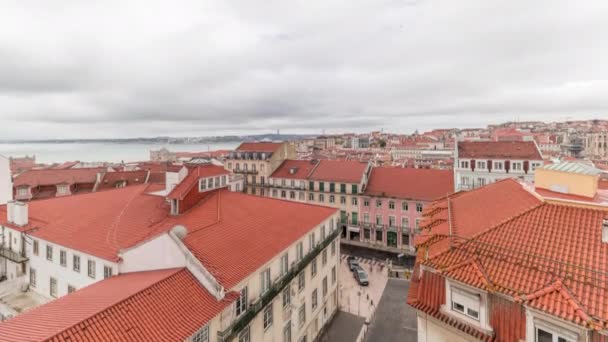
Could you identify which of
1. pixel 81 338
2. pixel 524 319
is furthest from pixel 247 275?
pixel 524 319

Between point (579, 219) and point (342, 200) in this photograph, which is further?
point (342, 200)

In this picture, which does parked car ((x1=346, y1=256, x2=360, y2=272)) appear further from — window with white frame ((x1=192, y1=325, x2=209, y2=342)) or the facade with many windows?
window with white frame ((x1=192, y1=325, x2=209, y2=342))

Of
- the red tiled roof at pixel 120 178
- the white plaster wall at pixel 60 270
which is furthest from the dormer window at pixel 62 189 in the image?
the white plaster wall at pixel 60 270

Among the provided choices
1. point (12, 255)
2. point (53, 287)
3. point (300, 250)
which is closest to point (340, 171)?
point (300, 250)

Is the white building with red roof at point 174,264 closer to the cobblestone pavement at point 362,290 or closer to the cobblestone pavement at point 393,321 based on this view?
the cobblestone pavement at point 362,290

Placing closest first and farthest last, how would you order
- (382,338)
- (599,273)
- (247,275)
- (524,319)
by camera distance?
(599,273)
(524,319)
(247,275)
(382,338)

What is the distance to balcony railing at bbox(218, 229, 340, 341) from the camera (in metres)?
14.3

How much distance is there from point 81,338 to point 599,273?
16108 millimetres

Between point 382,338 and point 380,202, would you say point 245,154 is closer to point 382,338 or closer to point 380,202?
point 380,202

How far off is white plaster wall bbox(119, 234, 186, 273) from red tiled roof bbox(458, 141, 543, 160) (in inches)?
1827

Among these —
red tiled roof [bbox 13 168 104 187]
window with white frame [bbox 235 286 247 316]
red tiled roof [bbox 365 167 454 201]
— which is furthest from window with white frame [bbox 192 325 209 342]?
red tiled roof [bbox 13 168 104 187]

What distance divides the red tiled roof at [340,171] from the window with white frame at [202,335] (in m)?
37.6

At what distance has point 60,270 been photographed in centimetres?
2230

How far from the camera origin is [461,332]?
999 cm
